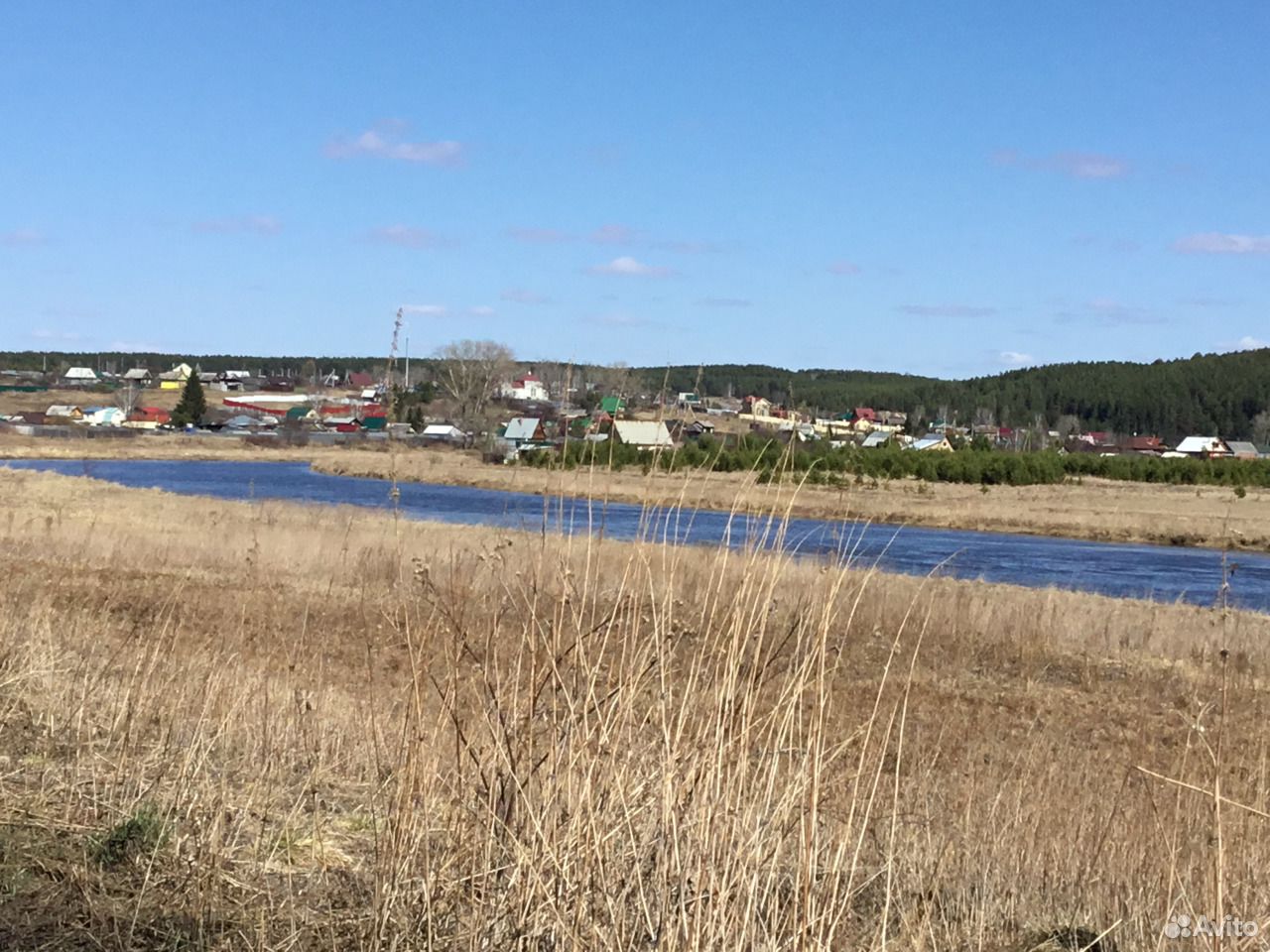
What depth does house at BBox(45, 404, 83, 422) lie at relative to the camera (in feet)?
369

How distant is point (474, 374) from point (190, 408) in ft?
353

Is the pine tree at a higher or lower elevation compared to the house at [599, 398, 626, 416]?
lower

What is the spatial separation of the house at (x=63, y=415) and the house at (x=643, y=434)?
386 feet

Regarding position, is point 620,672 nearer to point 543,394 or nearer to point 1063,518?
point 543,394

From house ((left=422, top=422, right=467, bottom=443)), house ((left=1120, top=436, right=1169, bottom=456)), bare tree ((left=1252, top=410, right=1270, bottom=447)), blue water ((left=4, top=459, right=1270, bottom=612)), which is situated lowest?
blue water ((left=4, top=459, right=1270, bottom=612))

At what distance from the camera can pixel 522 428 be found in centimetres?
745

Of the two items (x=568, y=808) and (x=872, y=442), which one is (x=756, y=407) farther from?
(x=872, y=442)

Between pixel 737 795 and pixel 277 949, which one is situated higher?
pixel 737 795

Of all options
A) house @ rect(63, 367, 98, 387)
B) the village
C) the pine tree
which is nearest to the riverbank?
the village

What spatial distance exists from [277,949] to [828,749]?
1.55 meters

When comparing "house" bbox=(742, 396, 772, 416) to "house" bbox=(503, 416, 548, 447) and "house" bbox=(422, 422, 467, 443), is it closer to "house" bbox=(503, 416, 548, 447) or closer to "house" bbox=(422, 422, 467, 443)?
"house" bbox=(503, 416, 548, 447)

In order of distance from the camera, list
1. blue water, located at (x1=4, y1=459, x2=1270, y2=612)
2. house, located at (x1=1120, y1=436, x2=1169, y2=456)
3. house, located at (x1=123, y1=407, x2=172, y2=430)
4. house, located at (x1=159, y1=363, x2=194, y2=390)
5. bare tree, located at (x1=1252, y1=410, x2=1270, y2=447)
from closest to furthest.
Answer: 1. blue water, located at (x1=4, y1=459, x2=1270, y2=612)
2. house, located at (x1=123, y1=407, x2=172, y2=430)
3. house, located at (x1=1120, y1=436, x2=1169, y2=456)
4. bare tree, located at (x1=1252, y1=410, x2=1270, y2=447)
5. house, located at (x1=159, y1=363, x2=194, y2=390)

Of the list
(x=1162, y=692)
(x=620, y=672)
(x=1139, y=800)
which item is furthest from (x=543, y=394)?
(x=1162, y=692)

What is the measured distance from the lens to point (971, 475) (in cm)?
6412
